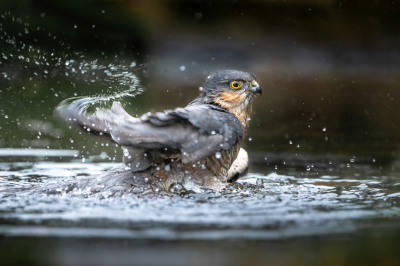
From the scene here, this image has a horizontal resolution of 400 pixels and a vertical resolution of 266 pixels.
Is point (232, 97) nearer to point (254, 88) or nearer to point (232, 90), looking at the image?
point (232, 90)

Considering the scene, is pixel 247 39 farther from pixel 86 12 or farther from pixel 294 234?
pixel 294 234

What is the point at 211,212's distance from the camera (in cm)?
390

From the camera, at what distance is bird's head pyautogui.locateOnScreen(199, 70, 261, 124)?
17.6 feet

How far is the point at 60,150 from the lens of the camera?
746cm

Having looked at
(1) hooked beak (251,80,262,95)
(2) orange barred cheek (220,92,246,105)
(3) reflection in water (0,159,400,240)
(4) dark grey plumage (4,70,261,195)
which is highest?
(1) hooked beak (251,80,262,95)

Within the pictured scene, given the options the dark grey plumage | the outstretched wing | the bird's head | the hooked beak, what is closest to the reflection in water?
the dark grey plumage

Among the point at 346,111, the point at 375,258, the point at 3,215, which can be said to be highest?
the point at 346,111

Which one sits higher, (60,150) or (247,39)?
(247,39)

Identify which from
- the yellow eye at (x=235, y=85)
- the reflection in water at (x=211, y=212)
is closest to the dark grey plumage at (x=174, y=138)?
the yellow eye at (x=235, y=85)

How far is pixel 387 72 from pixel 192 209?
1402 centimetres

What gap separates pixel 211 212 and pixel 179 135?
0.80 metres

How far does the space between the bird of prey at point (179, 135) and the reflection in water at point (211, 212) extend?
0.25m

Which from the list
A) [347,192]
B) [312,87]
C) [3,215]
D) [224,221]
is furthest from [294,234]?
[312,87]

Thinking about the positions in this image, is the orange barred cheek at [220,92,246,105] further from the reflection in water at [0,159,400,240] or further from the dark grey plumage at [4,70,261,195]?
the reflection in water at [0,159,400,240]
